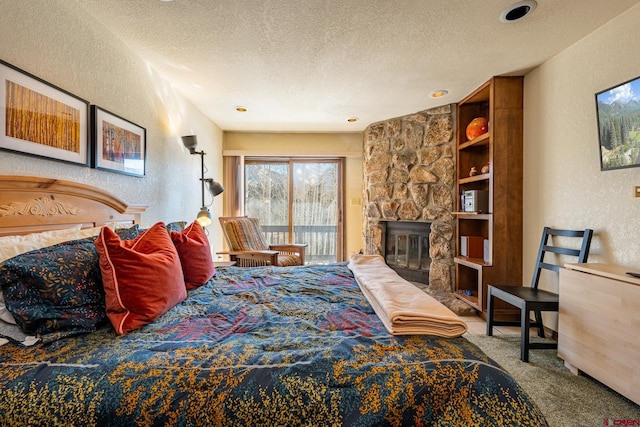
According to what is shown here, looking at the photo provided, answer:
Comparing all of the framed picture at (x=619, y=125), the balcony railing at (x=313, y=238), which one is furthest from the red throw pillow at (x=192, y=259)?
the balcony railing at (x=313, y=238)

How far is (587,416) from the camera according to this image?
4.71 ft

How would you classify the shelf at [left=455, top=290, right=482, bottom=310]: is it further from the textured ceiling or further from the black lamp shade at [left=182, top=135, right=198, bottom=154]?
the black lamp shade at [left=182, top=135, right=198, bottom=154]

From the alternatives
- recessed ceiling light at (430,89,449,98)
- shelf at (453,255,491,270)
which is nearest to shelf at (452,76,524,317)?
shelf at (453,255,491,270)

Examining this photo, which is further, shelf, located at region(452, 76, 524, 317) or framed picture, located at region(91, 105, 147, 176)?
shelf, located at region(452, 76, 524, 317)

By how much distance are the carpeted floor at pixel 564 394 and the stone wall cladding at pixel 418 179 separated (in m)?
1.42

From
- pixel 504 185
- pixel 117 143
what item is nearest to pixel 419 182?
pixel 504 185

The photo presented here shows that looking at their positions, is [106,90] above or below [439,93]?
below

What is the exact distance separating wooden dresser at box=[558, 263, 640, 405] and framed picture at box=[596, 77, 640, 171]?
698 millimetres

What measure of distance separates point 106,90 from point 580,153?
11.4ft

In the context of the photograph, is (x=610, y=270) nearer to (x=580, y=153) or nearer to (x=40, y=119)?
(x=580, y=153)

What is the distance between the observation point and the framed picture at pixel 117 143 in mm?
1826

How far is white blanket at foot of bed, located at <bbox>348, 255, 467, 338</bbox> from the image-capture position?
102 cm

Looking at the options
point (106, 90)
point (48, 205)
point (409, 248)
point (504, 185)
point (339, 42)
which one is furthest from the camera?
point (409, 248)

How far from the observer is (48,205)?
56.3 inches
